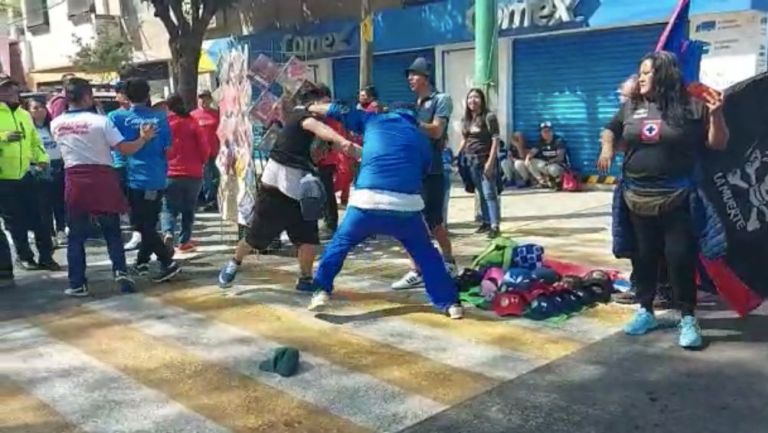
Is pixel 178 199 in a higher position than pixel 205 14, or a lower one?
lower

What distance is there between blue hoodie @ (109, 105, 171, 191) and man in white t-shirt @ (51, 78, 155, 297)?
1.28 ft

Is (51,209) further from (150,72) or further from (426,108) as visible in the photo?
(150,72)

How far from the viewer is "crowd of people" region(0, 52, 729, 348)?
4715 millimetres

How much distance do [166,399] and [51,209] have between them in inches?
215

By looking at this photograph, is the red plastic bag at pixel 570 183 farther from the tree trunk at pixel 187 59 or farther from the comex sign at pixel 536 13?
the tree trunk at pixel 187 59

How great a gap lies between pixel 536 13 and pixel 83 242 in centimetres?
924

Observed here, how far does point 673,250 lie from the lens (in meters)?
4.73

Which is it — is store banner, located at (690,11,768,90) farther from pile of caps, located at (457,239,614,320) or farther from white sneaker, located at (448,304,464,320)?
white sneaker, located at (448,304,464,320)

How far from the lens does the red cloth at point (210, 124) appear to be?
931cm

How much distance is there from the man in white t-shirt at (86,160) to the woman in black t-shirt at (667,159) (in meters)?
3.70

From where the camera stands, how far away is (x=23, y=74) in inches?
1090

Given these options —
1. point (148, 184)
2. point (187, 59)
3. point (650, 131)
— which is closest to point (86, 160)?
point (148, 184)

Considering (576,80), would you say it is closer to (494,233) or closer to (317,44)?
(494,233)

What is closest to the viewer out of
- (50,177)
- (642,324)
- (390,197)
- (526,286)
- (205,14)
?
(642,324)
